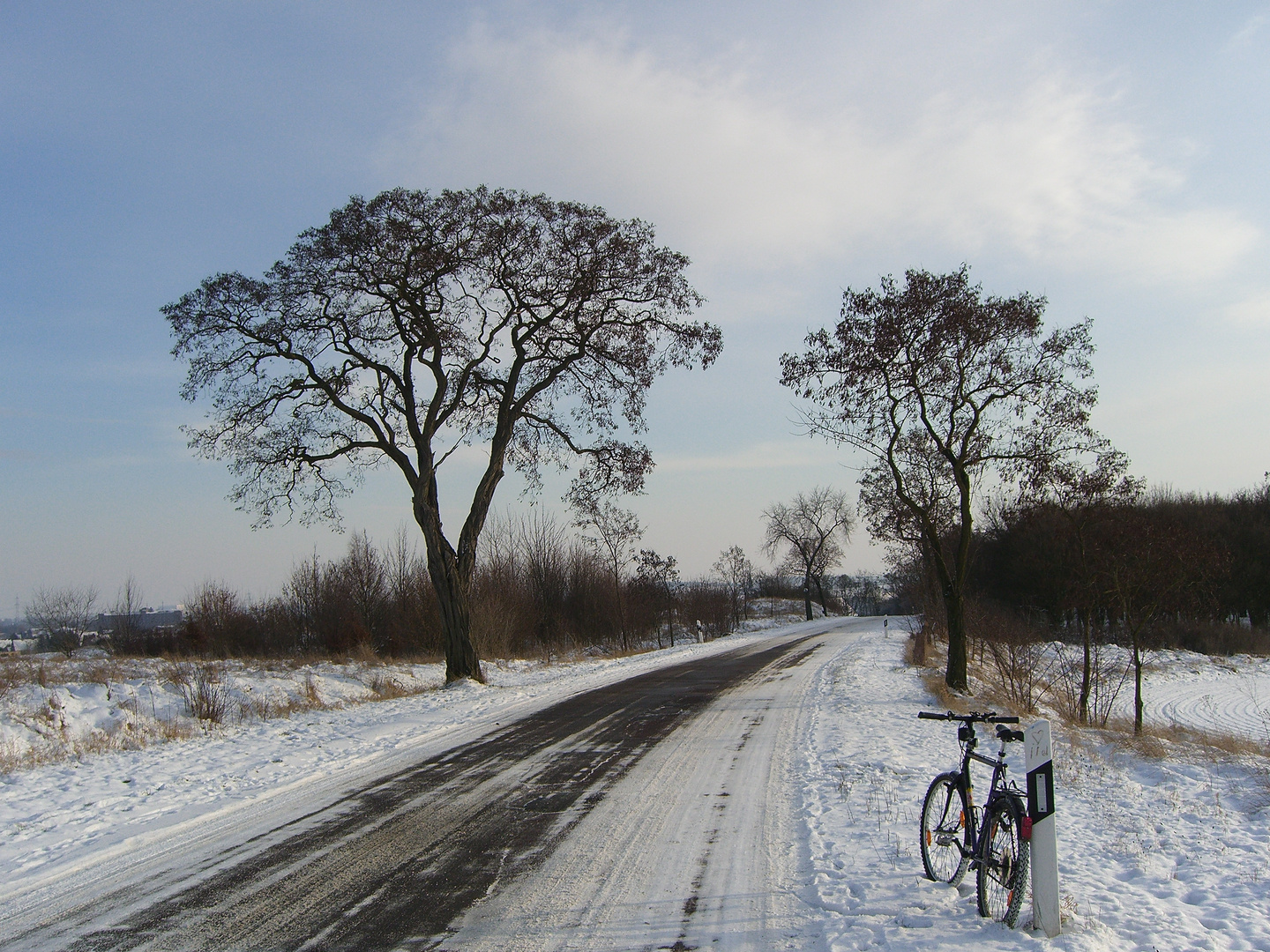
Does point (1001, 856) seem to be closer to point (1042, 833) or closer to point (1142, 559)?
point (1042, 833)

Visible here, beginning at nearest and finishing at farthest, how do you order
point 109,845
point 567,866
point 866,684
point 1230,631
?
1. point 567,866
2. point 109,845
3. point 866,684
4. point 1230,631

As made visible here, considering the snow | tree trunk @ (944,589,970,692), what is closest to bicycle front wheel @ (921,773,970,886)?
the snow

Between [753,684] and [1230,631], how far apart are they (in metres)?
39.1

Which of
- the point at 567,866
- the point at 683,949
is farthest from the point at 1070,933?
the point at 567,866

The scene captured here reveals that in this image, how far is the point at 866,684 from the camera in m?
16.1

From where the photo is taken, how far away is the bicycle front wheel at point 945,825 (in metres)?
4.84

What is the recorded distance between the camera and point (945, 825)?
16.3 feet

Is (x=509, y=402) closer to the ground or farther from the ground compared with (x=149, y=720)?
farther from the ground

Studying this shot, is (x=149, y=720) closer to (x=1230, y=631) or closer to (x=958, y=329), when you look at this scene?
(x=958, y=329)

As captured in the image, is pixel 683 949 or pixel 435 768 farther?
pixel 435 768

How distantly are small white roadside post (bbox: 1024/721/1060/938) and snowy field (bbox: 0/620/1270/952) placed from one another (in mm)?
141

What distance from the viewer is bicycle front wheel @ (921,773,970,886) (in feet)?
15.9

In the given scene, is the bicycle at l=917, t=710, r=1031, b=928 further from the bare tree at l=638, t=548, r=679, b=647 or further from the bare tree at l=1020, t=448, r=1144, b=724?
the bare tree at l=638, t=548, r=679, b=647

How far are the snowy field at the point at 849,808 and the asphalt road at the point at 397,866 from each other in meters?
0.65
